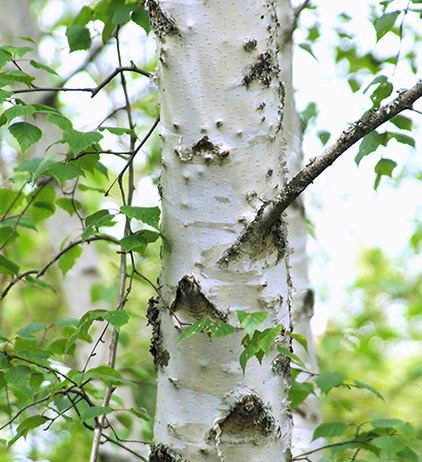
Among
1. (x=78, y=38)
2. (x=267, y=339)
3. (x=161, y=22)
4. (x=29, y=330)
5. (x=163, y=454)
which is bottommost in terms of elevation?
(x=163, y=454)

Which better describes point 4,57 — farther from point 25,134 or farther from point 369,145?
point 369,145

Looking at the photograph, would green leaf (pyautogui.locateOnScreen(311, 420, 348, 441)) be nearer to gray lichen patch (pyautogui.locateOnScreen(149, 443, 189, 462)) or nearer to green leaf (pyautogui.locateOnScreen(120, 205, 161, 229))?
gray lichen patch (pyautogui.locateOnScreen(149, 443, 189, 462))

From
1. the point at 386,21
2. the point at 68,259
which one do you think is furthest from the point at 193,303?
the point at 386,21

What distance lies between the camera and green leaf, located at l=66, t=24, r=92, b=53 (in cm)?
94

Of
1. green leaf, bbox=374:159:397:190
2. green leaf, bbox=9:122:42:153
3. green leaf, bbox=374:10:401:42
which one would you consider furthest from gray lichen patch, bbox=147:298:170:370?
green leaf, bbox=374:10:401:42

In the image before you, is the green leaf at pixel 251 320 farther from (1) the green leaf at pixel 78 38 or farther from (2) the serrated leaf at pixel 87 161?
(1) the green leaf at pixel 78 38

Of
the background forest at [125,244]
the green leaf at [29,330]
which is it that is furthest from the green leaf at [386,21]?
the green leaf at [29,330]

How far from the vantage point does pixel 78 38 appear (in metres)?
0.94

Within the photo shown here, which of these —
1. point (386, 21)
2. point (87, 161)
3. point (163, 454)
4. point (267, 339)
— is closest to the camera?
point (267, 339)

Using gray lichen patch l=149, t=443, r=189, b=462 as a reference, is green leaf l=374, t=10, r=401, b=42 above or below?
above

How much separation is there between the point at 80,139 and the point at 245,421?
1.71ft

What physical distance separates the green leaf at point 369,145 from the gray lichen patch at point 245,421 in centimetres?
49

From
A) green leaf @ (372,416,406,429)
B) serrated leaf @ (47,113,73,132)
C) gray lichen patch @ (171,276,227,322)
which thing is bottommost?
green leaf @ (372,416,406,429)

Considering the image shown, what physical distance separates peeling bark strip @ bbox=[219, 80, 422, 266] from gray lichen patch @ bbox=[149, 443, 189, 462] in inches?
12.1
